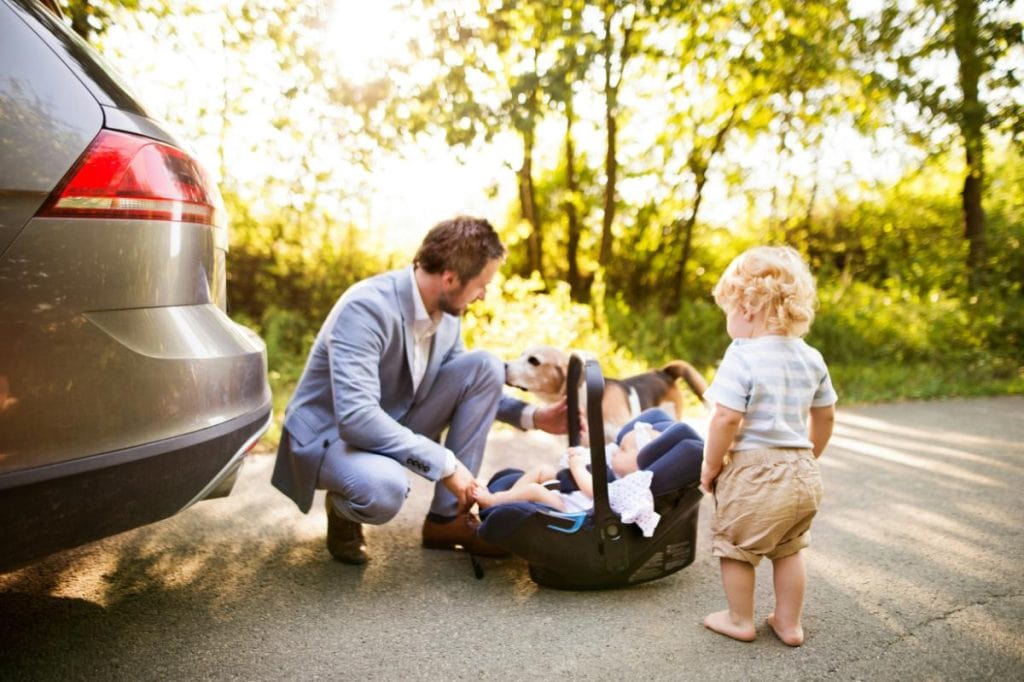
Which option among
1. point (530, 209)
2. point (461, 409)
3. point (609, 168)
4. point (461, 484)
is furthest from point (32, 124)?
point (530, 209)

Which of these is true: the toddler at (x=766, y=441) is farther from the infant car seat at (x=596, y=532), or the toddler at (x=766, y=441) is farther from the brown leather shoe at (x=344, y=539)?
the brown leather shoe at (x=344, y=539)

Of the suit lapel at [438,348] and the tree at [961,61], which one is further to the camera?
the tree at [961,61]

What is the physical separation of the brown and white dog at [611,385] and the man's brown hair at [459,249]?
0.89m

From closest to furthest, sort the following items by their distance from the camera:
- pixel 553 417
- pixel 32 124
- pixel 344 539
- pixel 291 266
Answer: pixel 32 124
pixel 344 539
pixel 553 417
pixel 291 266

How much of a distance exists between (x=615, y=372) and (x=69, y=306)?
5846 mm

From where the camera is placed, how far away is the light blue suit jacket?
2.55 m

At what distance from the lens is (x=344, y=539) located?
2764 millimetres

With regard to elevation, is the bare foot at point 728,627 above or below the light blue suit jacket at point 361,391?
below

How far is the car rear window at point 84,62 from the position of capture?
165cm

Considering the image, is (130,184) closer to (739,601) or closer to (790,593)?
(739,601)

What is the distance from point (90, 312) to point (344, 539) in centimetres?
147

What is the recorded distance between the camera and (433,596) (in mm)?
2520

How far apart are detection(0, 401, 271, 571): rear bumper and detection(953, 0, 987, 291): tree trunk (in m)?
8.82

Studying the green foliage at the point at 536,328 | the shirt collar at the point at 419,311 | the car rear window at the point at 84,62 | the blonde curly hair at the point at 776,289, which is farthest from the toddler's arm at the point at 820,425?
the green foliage at the point at 536,328
